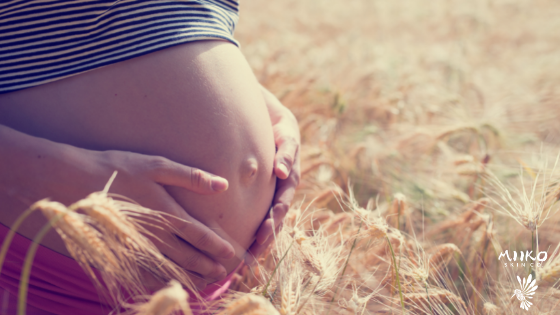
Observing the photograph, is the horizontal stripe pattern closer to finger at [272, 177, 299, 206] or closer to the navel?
the navel

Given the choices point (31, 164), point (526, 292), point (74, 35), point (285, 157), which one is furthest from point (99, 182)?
point (526, 292)

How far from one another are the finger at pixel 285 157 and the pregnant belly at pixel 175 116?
6 centimetres

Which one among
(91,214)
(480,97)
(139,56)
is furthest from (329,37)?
(91,214)

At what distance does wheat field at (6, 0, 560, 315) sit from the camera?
83cm

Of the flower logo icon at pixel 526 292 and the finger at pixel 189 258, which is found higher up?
the finger at pixel 189 258

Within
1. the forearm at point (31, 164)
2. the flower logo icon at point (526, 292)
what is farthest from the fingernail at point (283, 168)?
the flower logo icon at point (526, 292)

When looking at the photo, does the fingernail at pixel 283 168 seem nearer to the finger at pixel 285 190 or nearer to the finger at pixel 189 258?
the finger at pixel 285 190

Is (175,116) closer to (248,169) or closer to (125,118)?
(125,118)

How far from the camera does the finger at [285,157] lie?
3.22 feet

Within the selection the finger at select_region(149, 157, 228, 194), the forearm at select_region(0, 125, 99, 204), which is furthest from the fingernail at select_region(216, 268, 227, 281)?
the forearm at select_region(0, 125, 99, 204)

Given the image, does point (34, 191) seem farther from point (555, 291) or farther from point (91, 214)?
point (555, 291)

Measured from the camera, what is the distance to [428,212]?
1583 mm

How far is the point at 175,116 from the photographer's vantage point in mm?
815

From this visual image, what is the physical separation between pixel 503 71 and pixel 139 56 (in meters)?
3.49
